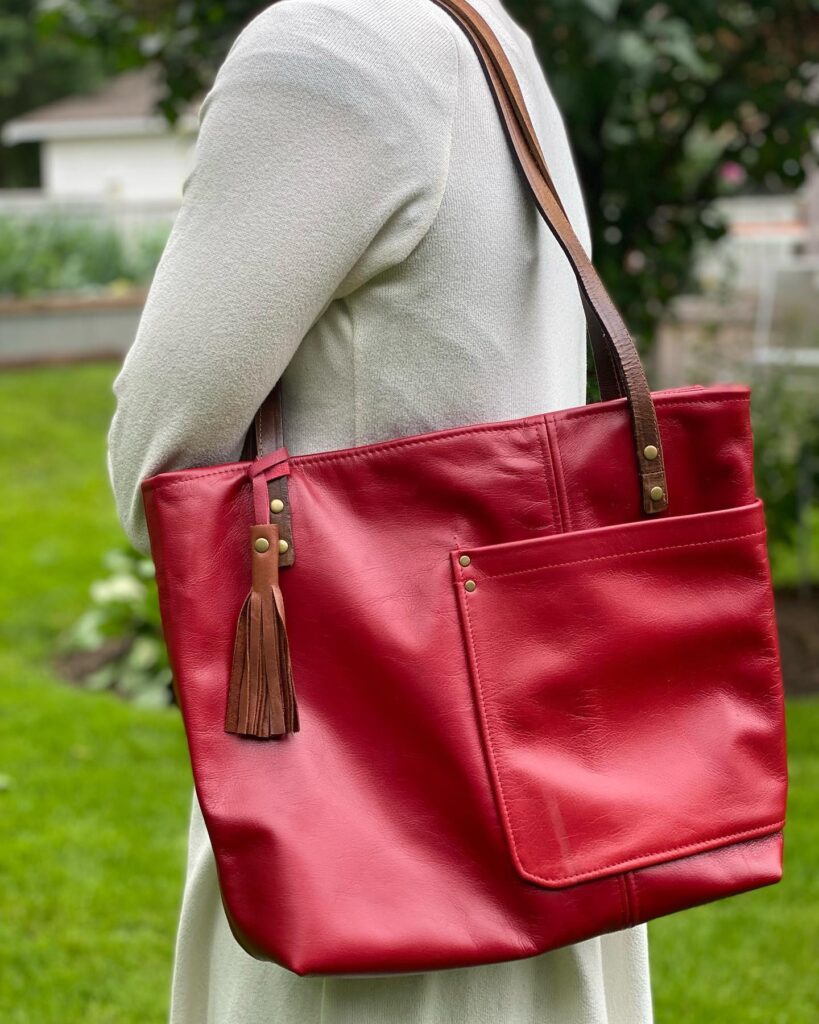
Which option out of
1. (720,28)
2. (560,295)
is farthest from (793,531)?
(560,295)

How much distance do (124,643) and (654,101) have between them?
3.10 metres

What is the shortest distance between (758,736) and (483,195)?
60cm

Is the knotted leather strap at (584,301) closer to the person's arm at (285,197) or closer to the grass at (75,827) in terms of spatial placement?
the person's arm at (285,197)

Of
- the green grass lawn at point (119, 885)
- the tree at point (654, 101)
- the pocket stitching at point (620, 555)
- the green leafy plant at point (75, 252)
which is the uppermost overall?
the pocket stitching at point (620, 555)

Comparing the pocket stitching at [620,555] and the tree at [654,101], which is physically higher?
the pocket stitching at [620,555]

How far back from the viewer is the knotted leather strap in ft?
4.17

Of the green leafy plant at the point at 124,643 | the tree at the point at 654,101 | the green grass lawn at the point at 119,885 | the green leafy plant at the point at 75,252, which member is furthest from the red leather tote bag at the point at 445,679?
the green leafy plant at the point at 75,252

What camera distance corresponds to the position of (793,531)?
6.29 metres

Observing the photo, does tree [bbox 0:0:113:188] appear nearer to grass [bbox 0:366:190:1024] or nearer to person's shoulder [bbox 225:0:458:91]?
grass [bbox 0:366:190:1024]

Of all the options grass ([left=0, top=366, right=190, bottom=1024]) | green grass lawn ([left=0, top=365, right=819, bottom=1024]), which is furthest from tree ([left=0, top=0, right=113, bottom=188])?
green grass lawn ([left=0, top=365, right=819, bottom=1024])

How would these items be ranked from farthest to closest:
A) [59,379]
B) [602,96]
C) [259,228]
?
[59,379], [602,96], [259,228]

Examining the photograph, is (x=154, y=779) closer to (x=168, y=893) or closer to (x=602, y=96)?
(x=168, y=893)

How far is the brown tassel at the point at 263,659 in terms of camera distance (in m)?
1.22

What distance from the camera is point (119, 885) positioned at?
3.65m
